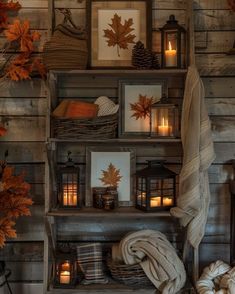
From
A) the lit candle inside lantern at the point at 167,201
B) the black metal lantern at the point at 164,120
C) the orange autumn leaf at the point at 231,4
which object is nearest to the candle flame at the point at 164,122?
the black metal lantern at the point at 164,120

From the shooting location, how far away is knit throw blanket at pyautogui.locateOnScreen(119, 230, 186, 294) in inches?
82.3

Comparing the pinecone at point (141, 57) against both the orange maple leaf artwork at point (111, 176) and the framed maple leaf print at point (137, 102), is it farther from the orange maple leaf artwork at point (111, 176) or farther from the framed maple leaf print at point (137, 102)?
the orange maple leaf artwork at point (111, 176)

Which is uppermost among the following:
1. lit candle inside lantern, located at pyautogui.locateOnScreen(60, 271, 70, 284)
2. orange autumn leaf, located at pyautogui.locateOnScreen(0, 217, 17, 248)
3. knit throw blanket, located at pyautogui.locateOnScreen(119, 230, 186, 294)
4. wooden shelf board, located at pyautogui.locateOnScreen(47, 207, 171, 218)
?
wooden shelf board, located at pyautogui.locateOnScreen(47, 207, 171, 218)

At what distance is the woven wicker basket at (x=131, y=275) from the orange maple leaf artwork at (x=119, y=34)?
110cm

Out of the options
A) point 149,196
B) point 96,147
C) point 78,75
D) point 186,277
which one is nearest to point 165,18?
point 78,75

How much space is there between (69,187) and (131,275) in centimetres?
51

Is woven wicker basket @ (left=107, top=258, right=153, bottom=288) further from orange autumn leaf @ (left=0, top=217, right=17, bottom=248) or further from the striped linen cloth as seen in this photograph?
orange autumn leaf @ (left=0, top=217, right=17, bottom=248)

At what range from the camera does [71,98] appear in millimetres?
2393

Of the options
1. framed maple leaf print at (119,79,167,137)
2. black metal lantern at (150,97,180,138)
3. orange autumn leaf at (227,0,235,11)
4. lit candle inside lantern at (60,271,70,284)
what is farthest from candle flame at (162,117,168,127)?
lit candle inside lantern at (60,271,70,284)

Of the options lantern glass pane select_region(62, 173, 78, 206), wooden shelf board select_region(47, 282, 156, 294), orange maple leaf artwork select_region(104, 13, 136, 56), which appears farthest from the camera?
orange maple leaf artwork select_region(104, 13, 136, 56)

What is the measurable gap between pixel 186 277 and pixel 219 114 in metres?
0.85

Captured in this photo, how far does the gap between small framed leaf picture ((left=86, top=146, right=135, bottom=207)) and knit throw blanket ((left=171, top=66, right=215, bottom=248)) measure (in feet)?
1.10

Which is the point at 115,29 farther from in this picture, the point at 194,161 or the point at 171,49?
the point at 194,161

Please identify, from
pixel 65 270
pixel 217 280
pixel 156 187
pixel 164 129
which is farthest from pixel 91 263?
pixel 164 129
